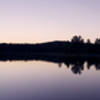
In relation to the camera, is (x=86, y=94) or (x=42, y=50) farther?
(x=42, y=50)

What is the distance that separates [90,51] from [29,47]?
28208 mm

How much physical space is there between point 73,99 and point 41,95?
58.3 inches

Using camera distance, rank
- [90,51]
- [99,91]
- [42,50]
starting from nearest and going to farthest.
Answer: [99,91], [90,51], [42,50]

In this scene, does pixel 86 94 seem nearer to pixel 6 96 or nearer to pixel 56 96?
pixel 56 96

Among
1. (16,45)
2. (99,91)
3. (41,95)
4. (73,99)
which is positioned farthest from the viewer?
(16,45)

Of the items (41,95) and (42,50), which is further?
(42,50)

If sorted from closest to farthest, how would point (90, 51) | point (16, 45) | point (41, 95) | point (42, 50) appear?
1. point (41, 95)
2. point (90, 51)
3. point (42, 50)
4. point (16, 45)

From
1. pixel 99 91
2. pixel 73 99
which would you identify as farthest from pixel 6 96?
pixel 99 91

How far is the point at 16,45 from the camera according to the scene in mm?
89188

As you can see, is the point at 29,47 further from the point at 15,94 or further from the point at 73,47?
the point at 15,94

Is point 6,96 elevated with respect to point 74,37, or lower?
lower

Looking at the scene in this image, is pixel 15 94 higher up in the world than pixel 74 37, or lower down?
lower down

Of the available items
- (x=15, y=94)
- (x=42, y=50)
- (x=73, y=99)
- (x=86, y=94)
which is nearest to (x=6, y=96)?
(x=15, y=94)

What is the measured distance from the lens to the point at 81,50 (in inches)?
2662
